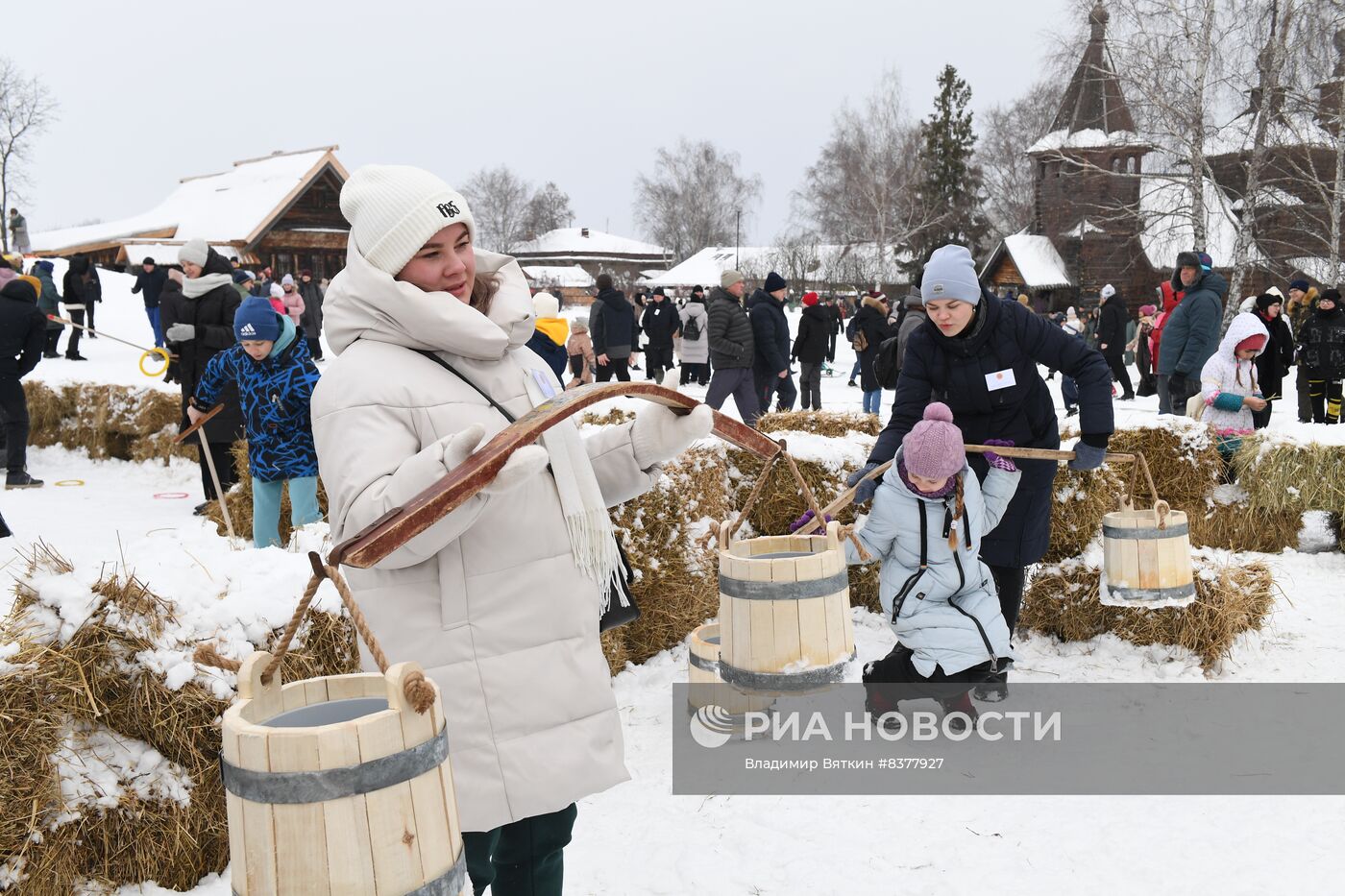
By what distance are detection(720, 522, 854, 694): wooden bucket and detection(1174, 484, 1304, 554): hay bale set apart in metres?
5.21

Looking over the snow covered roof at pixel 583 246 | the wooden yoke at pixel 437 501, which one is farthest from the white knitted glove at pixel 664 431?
the snow covered roof at pixel 583 246

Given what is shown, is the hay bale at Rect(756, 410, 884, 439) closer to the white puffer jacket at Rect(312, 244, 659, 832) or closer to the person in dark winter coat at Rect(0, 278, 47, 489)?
the white puffer jacket at Rect(312, 244, 659, 832)

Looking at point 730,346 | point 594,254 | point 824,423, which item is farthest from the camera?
point 594,254

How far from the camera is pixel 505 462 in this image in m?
1.71

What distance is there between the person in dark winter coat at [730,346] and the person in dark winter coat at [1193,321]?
12.7 ft

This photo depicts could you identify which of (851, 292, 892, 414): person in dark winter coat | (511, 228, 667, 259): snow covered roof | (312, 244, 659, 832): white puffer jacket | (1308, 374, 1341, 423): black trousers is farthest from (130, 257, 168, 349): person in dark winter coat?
(511, 228, 667, 259): snow covered roof

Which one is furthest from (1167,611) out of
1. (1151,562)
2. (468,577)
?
(468,577)

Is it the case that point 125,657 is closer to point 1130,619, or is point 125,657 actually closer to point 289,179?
point 1130,619

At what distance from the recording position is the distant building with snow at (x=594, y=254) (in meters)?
65.2

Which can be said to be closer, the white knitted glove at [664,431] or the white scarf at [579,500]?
the white scarf at [579,500]

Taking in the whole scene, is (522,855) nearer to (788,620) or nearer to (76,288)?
(788,620)

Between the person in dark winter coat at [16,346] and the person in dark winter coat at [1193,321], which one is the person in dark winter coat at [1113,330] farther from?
the person in dark winter coat at [16,346]

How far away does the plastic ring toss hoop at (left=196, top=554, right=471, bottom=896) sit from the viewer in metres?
1.50

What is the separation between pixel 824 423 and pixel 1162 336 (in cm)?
403
